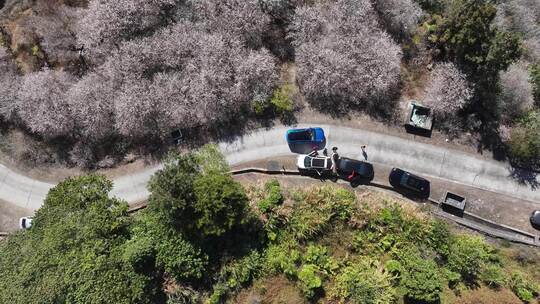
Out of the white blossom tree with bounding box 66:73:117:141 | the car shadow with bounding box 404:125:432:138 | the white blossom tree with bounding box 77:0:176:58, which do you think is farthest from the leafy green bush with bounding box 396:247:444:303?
the white blossom tree with bounding box 77:0:176:58

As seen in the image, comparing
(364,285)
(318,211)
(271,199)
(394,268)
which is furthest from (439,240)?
(271,199)

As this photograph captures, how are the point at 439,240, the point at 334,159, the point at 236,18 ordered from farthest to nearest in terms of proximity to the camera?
the point at 236,18 < the point at 334,159 < the point at 439,240

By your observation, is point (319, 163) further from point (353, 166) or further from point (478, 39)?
point (478, 39)

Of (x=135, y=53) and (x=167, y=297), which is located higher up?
(x=135, y=53)

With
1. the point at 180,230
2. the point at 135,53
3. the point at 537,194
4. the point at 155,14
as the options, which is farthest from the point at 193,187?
the point at 537,194

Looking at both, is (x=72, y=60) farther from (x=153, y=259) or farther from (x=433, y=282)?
(x=433, y=282)

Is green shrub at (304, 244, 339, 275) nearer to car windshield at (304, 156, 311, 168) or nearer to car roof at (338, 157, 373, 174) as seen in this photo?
car windshield at (304, 156, 311, 168)
